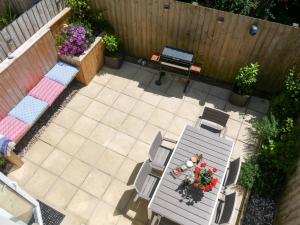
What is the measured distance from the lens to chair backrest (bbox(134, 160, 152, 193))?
18.7 feet

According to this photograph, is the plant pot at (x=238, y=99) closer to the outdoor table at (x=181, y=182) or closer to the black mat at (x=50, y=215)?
the outdoor table at (x=181, y=182)

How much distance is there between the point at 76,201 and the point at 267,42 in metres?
5.86

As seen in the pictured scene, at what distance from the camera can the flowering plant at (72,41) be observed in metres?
7.75

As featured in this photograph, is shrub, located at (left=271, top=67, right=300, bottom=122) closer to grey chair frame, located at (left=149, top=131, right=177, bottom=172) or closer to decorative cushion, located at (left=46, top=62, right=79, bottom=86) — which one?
grey chair frame, located at (left=149, top=131, right=177, bottom=172)

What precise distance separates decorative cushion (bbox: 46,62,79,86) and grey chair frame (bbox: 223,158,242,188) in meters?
4.66

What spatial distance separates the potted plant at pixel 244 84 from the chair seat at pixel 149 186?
335cm

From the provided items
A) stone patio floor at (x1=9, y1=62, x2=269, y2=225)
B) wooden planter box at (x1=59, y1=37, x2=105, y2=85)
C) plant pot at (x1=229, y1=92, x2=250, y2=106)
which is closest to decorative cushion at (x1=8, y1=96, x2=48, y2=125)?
stone patio floor at (x1=9, y1=62, x2=269, y2=225)

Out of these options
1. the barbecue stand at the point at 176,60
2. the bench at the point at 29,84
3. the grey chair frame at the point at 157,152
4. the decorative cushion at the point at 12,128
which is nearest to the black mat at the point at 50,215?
the bench at the point at 29,84

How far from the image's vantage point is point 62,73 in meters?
7.84

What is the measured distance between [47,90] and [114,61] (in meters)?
2.19

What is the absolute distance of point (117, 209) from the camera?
21.1 feet

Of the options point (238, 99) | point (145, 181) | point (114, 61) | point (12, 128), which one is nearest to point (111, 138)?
point (145, 181)

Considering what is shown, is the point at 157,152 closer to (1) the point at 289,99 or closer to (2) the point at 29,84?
(1) the point at 289,99

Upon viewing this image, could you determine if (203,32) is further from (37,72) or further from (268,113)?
(37,72)
